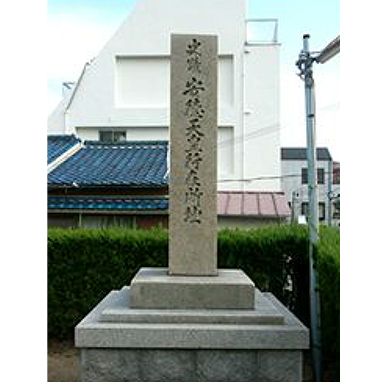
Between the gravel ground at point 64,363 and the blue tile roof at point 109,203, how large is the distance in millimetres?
3062

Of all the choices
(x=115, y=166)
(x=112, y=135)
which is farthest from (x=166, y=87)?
(x=115, y=166)

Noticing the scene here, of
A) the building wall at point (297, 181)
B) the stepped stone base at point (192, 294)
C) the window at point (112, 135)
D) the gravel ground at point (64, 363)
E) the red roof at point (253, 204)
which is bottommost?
the gravel ground at point (64, 363)

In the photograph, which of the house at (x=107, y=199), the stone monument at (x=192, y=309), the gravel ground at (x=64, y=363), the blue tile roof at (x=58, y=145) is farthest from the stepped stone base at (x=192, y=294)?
the blue tile roof at (x=58, y=145)

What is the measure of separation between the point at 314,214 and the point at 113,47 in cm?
1405

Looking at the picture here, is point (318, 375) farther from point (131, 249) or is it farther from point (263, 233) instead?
point (131, 249)

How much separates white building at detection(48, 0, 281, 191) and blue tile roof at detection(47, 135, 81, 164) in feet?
→ 17.1

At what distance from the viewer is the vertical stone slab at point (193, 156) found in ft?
14.5

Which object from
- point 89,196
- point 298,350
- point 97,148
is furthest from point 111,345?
point 97,148

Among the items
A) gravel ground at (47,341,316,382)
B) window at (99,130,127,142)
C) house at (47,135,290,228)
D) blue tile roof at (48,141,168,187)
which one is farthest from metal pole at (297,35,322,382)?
window at (99,130,127,142)

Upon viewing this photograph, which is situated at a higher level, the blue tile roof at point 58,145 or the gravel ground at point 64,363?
the blue tile roof at point 58,145

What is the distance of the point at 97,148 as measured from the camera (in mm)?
11906

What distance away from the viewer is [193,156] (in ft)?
14.5

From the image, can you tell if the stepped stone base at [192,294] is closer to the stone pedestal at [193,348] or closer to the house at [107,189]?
the stone pedestal at [193,348]

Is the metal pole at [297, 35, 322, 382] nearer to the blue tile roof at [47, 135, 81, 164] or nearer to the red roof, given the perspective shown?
the blue tile roof at [47, 135, 81, 164]
